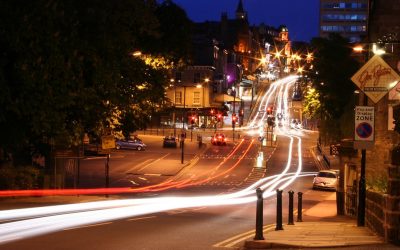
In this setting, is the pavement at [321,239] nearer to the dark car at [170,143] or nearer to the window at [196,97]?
the dark car at [170,143]

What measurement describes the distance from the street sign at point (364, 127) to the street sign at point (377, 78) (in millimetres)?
366

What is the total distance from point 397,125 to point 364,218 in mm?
5055

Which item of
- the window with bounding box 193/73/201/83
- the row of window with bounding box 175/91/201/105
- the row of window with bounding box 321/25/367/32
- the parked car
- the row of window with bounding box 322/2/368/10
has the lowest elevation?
the parked car

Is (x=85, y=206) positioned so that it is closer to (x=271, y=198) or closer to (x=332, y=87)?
(x=271, y=198)

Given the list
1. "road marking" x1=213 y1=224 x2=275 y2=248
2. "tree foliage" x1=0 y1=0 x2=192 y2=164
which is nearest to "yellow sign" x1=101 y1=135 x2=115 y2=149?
"tree foliage" x1=0 y1=0 x2=192 y2=164

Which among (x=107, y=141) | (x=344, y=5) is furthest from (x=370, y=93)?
(x=344, y=5)

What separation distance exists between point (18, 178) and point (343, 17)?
16145 centimetres

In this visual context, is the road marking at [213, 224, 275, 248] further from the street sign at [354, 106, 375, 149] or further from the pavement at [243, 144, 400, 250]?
the street sign at [354, 106, 375, 149]

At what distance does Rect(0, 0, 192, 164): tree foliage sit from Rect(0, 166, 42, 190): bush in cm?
153

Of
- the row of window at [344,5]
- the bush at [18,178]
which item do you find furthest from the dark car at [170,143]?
the row of window at [344,5]

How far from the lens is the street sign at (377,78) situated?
16672mm

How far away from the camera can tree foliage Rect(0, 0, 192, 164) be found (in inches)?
876

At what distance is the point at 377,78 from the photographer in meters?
16.8

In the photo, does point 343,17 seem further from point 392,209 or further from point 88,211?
point 392,209
